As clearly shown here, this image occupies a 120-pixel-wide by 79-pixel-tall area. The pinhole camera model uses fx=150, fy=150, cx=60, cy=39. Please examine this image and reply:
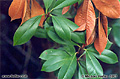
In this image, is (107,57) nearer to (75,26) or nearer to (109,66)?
(75,26)

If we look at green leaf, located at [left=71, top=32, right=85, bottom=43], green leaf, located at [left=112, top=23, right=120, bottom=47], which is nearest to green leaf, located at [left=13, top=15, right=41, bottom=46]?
green leaf, located at [left=71, top=32, right=85, bottom=43]

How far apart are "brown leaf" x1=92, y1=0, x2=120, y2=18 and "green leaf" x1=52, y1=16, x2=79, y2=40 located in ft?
0.34

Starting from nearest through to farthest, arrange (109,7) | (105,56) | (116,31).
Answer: (109,7)
(105,56)
(116,31)

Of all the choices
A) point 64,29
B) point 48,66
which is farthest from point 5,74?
point 64,29

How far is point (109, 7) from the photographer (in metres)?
0.48

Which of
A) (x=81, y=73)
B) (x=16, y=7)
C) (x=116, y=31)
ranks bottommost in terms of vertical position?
(x=81, y=73)

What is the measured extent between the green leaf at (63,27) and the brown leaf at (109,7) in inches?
4.0

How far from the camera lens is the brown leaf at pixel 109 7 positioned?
478 millimetres

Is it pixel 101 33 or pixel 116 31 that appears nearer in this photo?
pixel 101 33

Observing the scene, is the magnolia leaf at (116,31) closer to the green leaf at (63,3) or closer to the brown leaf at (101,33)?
the brown leaf at (101,33)

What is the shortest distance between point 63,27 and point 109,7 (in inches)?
6.4

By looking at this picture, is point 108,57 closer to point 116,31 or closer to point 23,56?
point 116,31

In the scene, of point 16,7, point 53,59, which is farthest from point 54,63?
point 16,7

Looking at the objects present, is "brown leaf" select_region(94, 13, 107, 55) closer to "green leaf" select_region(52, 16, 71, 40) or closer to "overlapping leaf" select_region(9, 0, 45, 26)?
"green leaf" select_region(52, 16, 71, 40)
